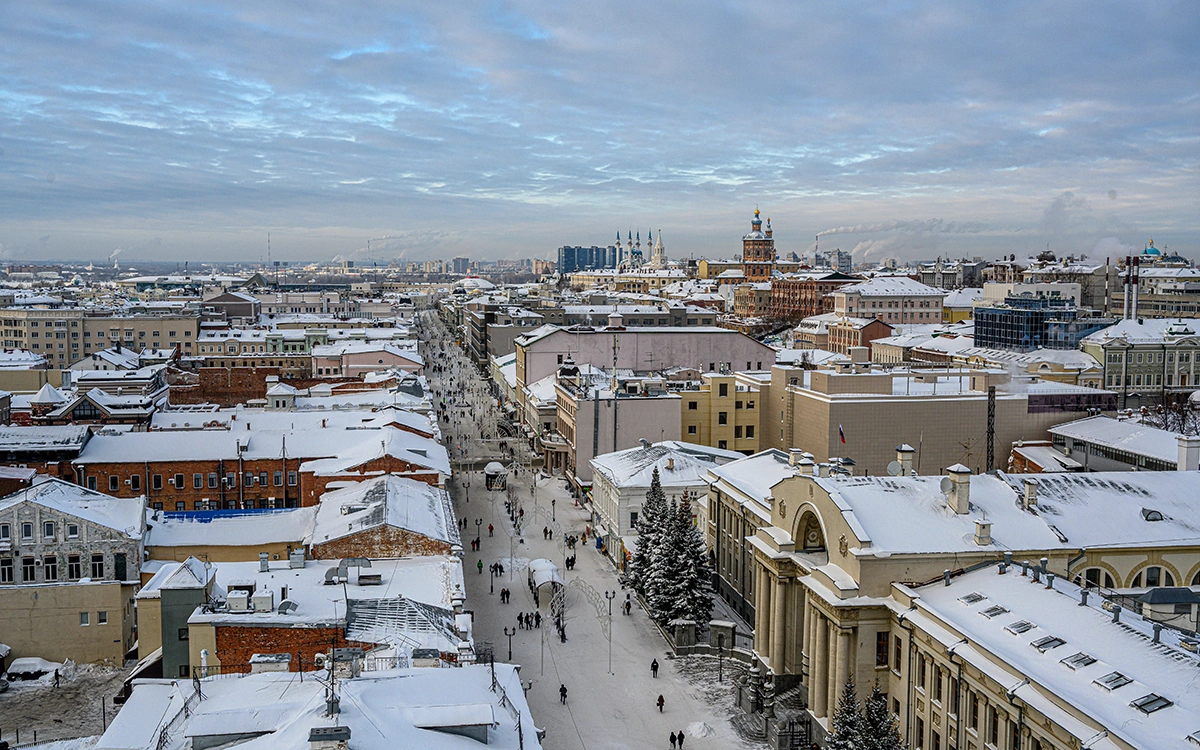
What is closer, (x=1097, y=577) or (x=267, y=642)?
(x=267, y=642)

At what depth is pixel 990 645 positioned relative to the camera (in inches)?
984

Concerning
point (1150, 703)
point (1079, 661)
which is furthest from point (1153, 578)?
point (1150, 703)

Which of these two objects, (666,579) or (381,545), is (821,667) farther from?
(381,545)

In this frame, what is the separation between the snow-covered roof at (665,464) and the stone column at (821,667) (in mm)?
18700

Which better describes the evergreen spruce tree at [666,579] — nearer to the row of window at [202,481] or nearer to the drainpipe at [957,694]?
the drainpipe at [957,694]

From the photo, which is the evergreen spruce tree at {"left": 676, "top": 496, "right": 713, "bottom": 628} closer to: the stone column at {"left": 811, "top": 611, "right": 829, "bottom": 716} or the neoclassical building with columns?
the neoclassical building with columns

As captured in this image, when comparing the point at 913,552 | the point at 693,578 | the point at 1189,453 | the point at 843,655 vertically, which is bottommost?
the point at 693,578

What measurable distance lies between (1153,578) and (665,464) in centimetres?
2440

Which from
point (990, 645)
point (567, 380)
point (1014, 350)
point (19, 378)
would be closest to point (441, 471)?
point (567, 380)

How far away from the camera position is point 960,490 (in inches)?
1251

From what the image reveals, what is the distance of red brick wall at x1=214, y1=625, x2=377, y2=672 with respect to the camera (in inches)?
1109

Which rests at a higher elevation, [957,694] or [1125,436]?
[1125,436]

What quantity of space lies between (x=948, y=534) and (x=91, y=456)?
40.8 metres

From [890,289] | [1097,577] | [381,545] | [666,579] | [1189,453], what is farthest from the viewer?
[890,289]
